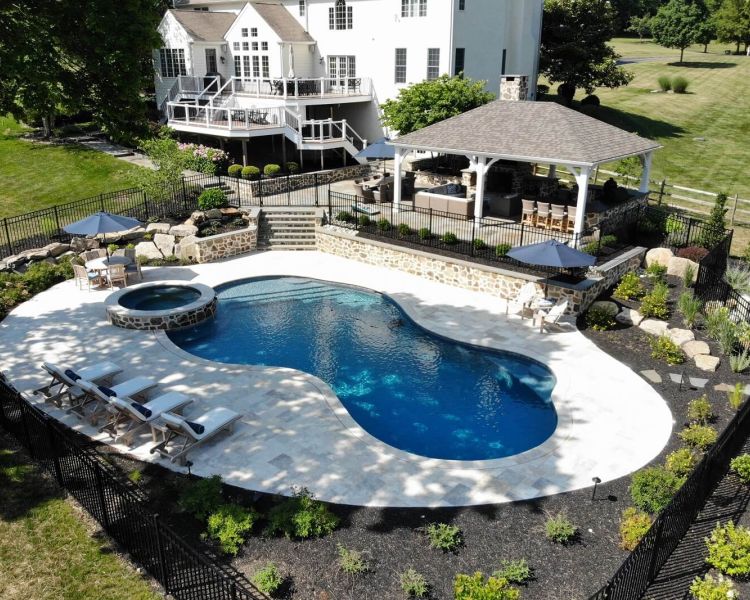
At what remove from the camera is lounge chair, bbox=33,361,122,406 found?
14.6 metres

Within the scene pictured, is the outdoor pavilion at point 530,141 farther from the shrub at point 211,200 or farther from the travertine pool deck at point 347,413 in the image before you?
the shrub at point 211,200

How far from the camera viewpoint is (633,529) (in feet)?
33.8

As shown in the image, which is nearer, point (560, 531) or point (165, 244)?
point (560, 531)

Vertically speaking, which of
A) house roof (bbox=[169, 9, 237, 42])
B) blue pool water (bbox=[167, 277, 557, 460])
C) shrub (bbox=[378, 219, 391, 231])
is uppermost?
house roof (bbox=[169, 9, 237, 42])

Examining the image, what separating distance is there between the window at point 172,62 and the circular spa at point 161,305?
24.4 m

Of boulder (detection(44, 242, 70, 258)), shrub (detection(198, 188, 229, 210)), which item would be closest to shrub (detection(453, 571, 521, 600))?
boulder (detection(44, 242, 70, 258))

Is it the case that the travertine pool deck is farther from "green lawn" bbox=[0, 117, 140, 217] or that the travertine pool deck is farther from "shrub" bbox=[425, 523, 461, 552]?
"green lawn" bbox=[0, 117, 140, 217]

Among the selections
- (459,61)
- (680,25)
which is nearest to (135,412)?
(459,61)

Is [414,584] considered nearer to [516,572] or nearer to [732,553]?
[516,572]

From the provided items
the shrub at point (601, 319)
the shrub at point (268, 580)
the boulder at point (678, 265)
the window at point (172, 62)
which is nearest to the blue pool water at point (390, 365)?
the shrub at point (601, 319)

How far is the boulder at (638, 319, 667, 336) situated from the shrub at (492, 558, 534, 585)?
424 inches

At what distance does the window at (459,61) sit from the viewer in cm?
3591

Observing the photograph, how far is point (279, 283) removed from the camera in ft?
78.2

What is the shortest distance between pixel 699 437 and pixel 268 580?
921 cm
